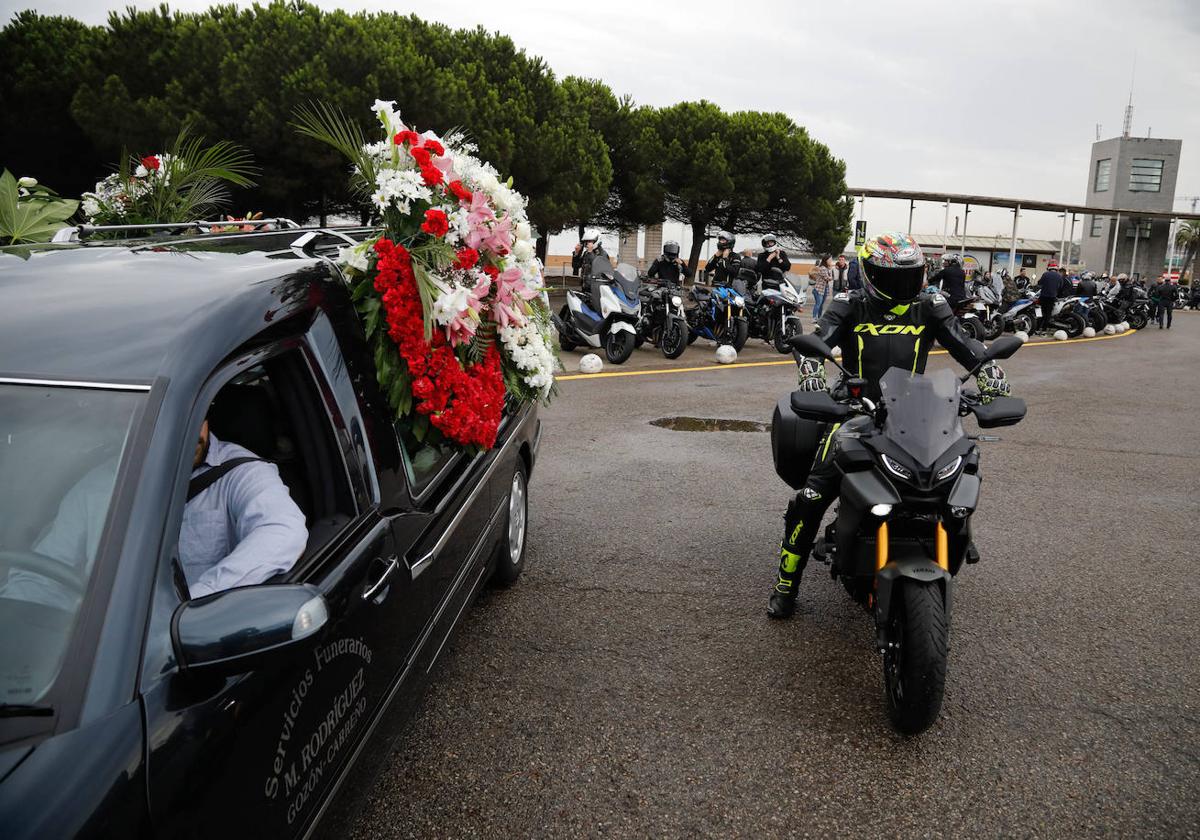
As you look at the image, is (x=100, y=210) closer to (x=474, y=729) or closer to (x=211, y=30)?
(x=474, y=729)

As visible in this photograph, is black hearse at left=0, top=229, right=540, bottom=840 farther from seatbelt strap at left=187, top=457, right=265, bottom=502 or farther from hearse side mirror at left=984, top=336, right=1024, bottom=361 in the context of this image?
hearse side mirror at left=984, top=336, right=1024, bottom=361

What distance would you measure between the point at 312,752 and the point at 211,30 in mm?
23076

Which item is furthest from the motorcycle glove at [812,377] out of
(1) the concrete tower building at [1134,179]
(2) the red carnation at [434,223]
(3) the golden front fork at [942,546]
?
(1) the concrete tower building at [1134,179]

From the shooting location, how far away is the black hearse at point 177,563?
147 centimetres

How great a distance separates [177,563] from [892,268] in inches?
128

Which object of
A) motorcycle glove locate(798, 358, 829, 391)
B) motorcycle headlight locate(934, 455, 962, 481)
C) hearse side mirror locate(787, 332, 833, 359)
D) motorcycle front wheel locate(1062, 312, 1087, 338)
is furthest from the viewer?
motorcycle front wheel locate(1062, 312, 1087, 338)

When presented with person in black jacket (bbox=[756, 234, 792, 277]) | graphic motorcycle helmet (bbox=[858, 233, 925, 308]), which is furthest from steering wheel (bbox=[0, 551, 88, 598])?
person in black jacket (bbox=[756, 234, 792, 277])

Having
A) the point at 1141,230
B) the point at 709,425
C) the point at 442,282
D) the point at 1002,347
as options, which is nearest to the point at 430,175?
the point at 442,282

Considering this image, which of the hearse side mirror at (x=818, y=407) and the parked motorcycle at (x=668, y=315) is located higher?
the hearse side mirror at (x=818, y=407)

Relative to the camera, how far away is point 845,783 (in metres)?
2.97

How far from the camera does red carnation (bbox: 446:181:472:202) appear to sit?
130 inches

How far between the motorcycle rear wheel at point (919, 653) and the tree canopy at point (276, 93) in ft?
48.9

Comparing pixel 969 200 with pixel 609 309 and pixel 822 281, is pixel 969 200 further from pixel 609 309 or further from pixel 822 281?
pixel 609 309

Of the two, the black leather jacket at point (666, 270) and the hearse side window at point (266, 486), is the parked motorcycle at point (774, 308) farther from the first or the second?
the hearse side window at point (266, 486)
